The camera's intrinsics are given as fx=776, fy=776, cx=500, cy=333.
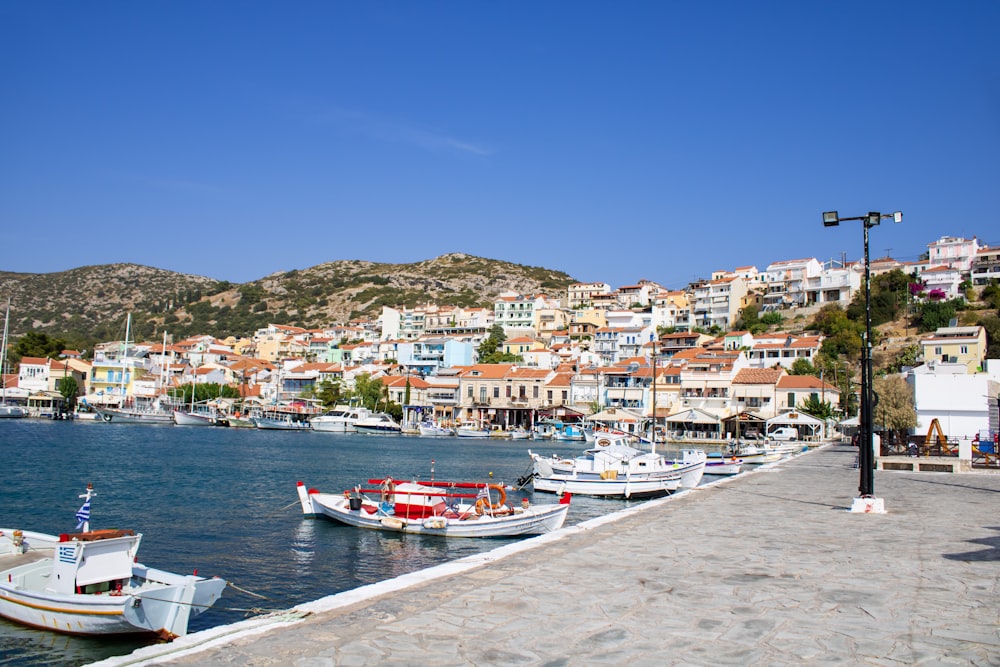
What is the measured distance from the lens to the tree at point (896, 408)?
3741 centimetres

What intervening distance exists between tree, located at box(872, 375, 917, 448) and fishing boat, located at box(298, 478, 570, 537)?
930 inches

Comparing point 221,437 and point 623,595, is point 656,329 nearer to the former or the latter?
point 221,437

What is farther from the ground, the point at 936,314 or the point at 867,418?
the point at 936,314

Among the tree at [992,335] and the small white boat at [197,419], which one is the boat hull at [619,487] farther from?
the small white boat at [197,419]

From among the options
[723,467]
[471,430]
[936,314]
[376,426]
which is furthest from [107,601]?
[936,314]

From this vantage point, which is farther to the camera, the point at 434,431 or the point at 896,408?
the point at 434,431

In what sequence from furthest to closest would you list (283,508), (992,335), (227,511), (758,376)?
1. (992,335)
2. (758,376)
3. (283,508)
4. (227,511)

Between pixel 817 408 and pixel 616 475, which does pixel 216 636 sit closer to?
pixel 616 475

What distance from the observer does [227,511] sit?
82.4 feet

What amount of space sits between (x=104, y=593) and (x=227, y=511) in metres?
14.6

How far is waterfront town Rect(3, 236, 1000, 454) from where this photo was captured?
74.8 m

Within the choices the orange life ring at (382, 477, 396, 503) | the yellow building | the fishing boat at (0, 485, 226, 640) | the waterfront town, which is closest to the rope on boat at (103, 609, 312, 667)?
the fishing boat at (0, 485, 226, 640)

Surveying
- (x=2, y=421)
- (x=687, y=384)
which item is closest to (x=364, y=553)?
(x=687, y=384)

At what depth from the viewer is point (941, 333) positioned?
69.9 m
